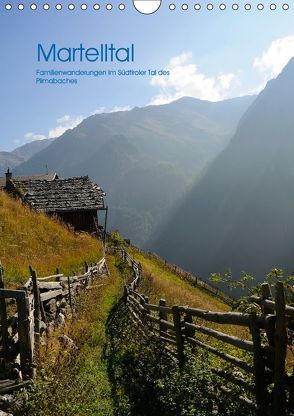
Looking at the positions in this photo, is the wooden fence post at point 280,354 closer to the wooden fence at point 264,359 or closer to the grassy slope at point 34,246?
the wooden fence at point 264,359

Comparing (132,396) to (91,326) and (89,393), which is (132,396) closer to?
(89,393)

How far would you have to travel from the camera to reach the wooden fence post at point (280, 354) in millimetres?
5980

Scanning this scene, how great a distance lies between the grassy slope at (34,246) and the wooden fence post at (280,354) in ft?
27.8

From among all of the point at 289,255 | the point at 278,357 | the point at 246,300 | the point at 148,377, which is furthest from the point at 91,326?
the point at 289,255

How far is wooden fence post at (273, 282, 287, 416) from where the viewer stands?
235 inches

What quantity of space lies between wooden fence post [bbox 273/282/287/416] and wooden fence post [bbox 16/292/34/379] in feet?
16.0

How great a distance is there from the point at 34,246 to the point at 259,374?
1556 centimetres

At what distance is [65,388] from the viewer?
8773 millimetres

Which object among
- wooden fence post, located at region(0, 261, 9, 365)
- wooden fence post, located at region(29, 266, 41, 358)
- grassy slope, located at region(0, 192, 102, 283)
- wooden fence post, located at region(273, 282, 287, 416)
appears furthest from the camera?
grassy slope, located at region(0, 192, 102, 283)

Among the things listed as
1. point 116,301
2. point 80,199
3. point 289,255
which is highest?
point 80,199

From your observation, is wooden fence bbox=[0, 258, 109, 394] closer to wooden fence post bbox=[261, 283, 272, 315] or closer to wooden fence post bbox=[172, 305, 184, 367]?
wooden fence post bbox=[172, 305, 184, 367]

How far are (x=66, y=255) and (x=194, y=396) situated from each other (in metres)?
14.4

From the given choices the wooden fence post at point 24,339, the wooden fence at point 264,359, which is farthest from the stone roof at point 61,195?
the wooden fence at point 264,359

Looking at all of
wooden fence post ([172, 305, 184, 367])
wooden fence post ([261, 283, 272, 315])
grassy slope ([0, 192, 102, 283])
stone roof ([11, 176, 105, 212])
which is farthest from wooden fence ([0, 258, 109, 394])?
stone roof ([11, 176, 105, 212])
